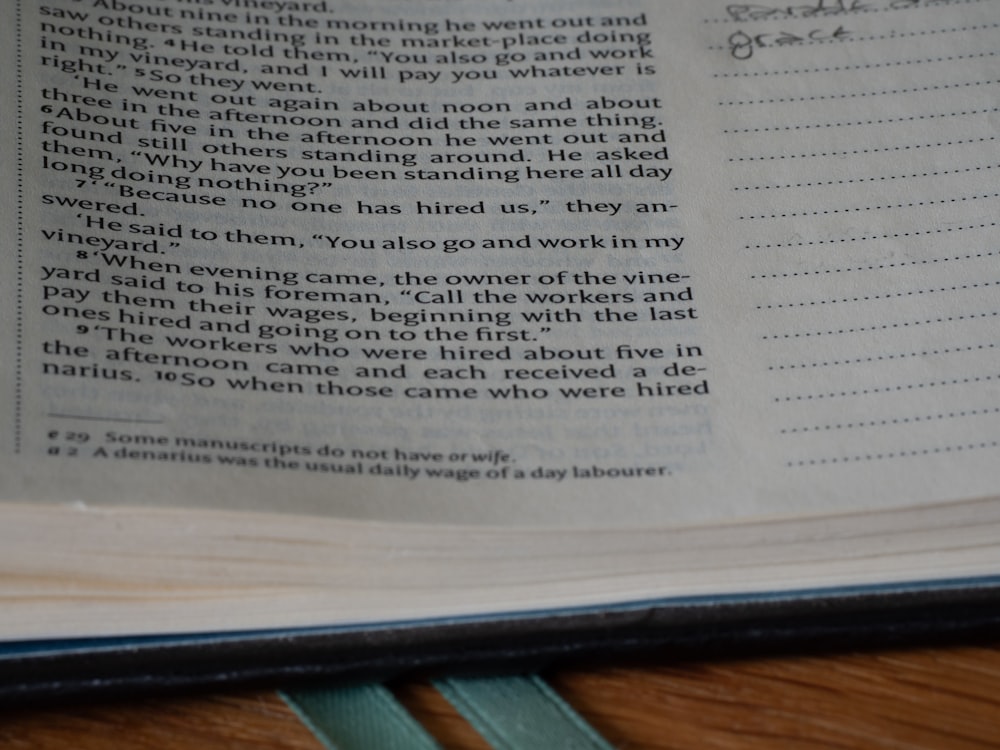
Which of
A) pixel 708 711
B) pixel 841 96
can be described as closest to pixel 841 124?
pixel 841 96

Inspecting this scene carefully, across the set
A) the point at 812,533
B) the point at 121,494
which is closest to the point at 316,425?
the point at 121,494

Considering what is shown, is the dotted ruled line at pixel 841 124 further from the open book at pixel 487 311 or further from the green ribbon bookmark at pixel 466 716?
the green ribbon bookmark at pixel 466 716

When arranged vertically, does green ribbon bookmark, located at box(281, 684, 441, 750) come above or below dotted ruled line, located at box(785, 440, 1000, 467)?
below

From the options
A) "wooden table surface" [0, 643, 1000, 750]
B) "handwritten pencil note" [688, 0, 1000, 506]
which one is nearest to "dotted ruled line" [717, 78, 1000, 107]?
"handwritten pencil note" [688, 0, 1000, 506]

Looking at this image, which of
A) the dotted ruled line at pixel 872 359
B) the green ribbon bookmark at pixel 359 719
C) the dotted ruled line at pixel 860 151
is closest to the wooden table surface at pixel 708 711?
the green ribbon bookmark at pixel 359 719

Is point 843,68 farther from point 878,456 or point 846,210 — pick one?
point 878,456

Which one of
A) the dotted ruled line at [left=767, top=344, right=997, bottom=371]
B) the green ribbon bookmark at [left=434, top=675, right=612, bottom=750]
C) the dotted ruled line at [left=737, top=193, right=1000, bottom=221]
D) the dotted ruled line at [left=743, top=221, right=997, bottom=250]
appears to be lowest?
the green ribbon bookmark at [left=434, top=675, right=612, bottom=750]

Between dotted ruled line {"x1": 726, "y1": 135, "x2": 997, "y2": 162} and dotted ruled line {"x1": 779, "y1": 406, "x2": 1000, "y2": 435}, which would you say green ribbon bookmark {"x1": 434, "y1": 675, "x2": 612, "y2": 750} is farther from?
dotted ruled line {"x1": 726, "y1": 135, "x2": 997, "y2": 162}

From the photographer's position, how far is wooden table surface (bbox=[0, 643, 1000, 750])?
0.41 meters

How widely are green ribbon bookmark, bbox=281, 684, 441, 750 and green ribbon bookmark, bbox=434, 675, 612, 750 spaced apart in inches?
0.7

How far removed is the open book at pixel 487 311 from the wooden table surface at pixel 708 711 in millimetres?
29

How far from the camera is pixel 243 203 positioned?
1.59 ft

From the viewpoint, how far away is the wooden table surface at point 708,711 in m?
0.41

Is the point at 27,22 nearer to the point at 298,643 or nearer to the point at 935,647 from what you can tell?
the point at 298,643
